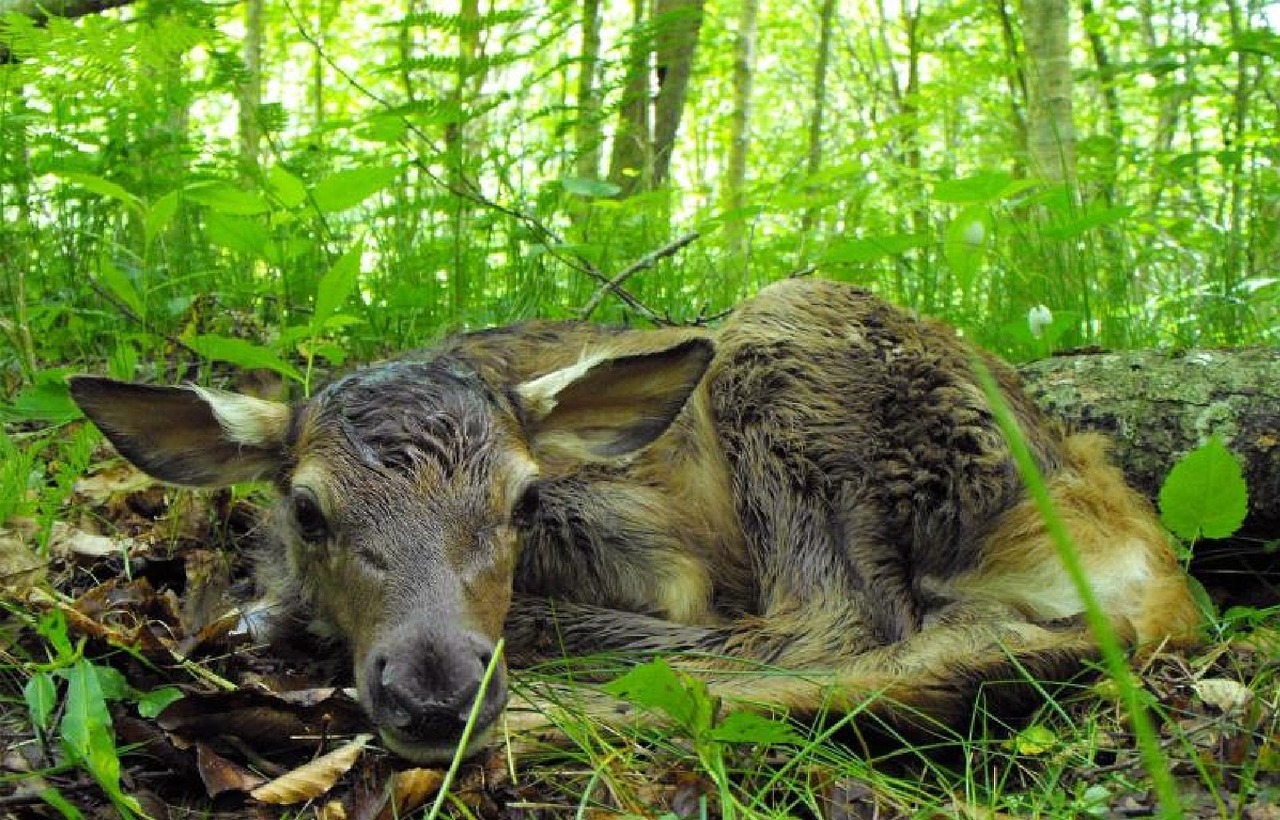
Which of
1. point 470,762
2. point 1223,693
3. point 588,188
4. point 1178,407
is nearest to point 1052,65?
point 588,188

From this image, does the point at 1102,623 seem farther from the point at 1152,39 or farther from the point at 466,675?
the point at 1152,39

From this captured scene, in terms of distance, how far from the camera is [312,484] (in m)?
3.36

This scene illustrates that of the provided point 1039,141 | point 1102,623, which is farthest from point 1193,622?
point 1039,141

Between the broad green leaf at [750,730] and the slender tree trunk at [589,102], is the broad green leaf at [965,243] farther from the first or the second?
the broad green leaf at [750,730]

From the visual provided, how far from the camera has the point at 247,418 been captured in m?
3.67

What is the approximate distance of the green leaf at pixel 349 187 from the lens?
4824 mm

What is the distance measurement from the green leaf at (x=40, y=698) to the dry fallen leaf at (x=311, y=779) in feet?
1.83

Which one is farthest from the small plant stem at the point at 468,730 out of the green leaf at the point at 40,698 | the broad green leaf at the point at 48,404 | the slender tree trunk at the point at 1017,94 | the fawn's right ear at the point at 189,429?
the slender tree trunk at the point at 1017,94

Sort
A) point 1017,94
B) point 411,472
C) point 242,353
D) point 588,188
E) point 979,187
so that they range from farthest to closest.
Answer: point 1017,94 → point 588,188 → point 979,187 → point 242,353 → point 411,472

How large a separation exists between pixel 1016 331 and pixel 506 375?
2.59 meters

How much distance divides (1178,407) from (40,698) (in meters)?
4.13

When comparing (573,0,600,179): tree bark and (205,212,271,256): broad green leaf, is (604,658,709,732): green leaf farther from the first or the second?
A: (573,0,600,179): tree bark

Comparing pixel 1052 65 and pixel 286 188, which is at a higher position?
pixel 1052 65

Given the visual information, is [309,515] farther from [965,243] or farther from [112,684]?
[965,243]
